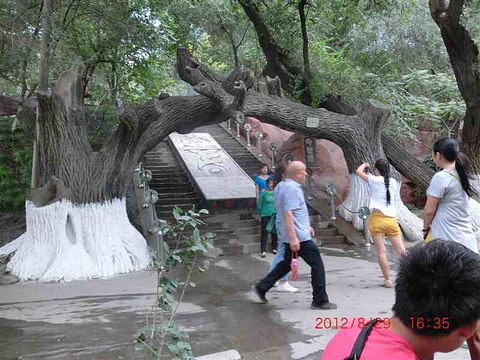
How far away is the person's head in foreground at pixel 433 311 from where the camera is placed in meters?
1.47

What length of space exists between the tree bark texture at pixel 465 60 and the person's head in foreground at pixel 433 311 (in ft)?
32.5

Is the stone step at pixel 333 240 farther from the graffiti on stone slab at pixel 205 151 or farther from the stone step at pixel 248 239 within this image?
the graffiti on stone slab at pixel 205 151

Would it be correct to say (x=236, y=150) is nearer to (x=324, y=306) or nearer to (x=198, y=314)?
(x=198, y=314)

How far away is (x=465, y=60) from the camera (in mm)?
10539

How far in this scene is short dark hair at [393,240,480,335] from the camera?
4.83ft

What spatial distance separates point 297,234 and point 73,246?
14.4 feet

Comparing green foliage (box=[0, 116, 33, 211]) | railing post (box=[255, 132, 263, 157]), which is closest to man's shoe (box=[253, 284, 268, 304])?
green foliage (box=[0, 116, 33, 211])

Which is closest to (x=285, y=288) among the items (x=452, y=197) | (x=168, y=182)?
(x=452, y=197)

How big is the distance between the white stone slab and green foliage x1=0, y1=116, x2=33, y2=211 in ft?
14.6

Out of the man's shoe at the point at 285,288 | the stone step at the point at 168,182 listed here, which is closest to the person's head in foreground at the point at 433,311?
the man's shoe at the point at 285,288

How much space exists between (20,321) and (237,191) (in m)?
7.46

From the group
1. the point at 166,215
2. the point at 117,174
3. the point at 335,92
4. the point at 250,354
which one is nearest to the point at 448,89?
the point at 335,92

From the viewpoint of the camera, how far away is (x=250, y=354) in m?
4.25
